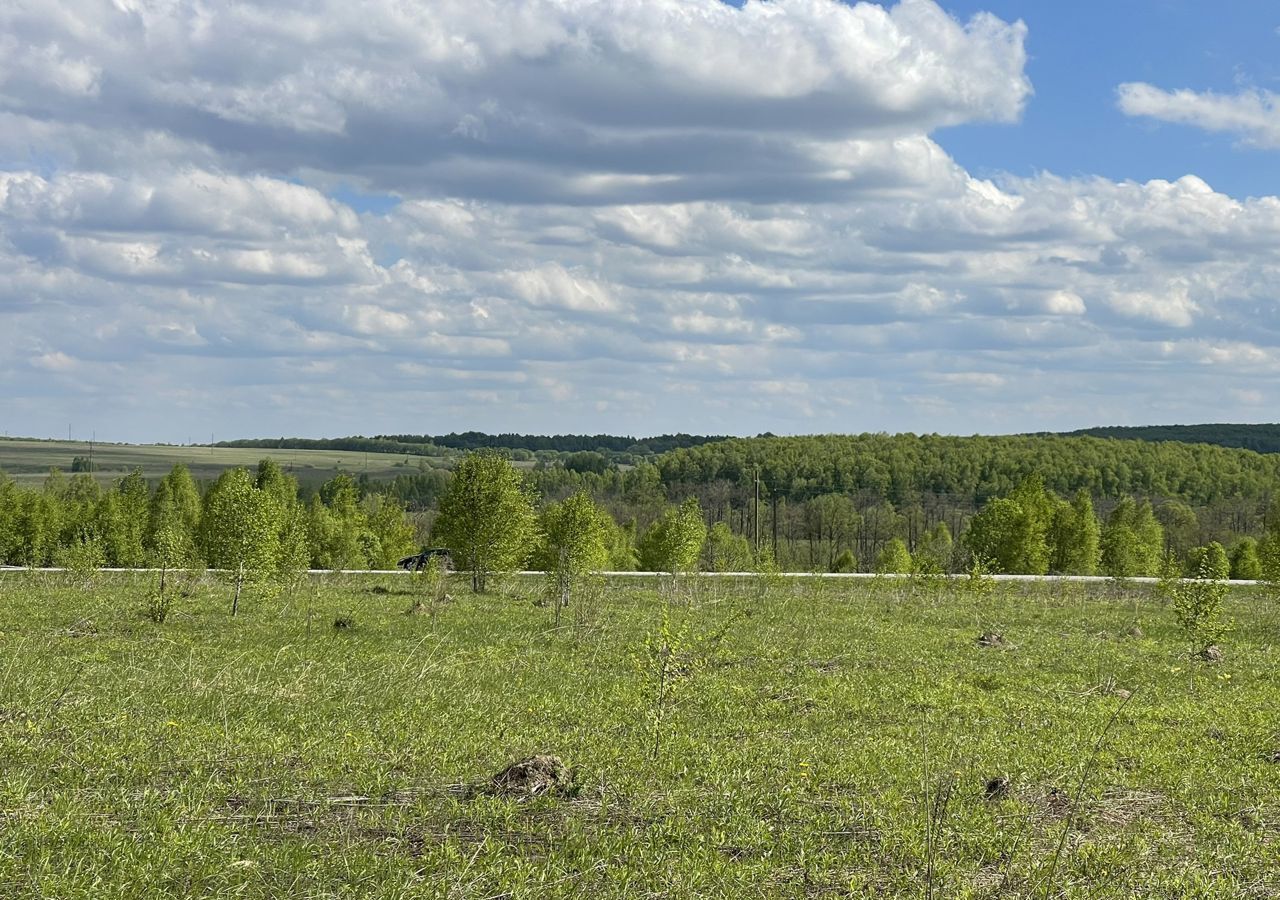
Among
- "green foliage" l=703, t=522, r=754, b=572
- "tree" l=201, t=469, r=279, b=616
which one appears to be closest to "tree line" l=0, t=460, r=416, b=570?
"tree" l=201, t=469, r=279, b=616

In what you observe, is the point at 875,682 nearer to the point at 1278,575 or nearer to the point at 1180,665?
the point at 1180,665

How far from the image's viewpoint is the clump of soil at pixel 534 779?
1130 centimetres

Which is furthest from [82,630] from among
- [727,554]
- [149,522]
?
[149,522]

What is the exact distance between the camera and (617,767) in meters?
12.9

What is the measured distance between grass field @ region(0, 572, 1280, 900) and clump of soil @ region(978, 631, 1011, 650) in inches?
46.0

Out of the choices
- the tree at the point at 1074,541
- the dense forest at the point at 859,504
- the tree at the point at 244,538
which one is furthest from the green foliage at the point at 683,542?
the tree at the point at 1074,541

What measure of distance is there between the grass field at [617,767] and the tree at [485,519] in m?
15.8

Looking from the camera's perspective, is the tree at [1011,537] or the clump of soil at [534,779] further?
the tree at [1011,537]

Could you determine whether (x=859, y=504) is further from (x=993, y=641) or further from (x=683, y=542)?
(x=993, y=641)

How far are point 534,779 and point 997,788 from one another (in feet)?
16.7

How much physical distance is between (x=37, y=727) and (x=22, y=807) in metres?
3.68

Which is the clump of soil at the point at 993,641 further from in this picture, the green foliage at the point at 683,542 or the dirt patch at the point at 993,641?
the green foliage at the point at 683,542

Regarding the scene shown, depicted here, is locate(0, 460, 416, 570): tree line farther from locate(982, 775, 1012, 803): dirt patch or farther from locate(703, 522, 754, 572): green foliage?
locate(982, 775, 1012, 803): dirt patch

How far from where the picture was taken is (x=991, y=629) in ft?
102
